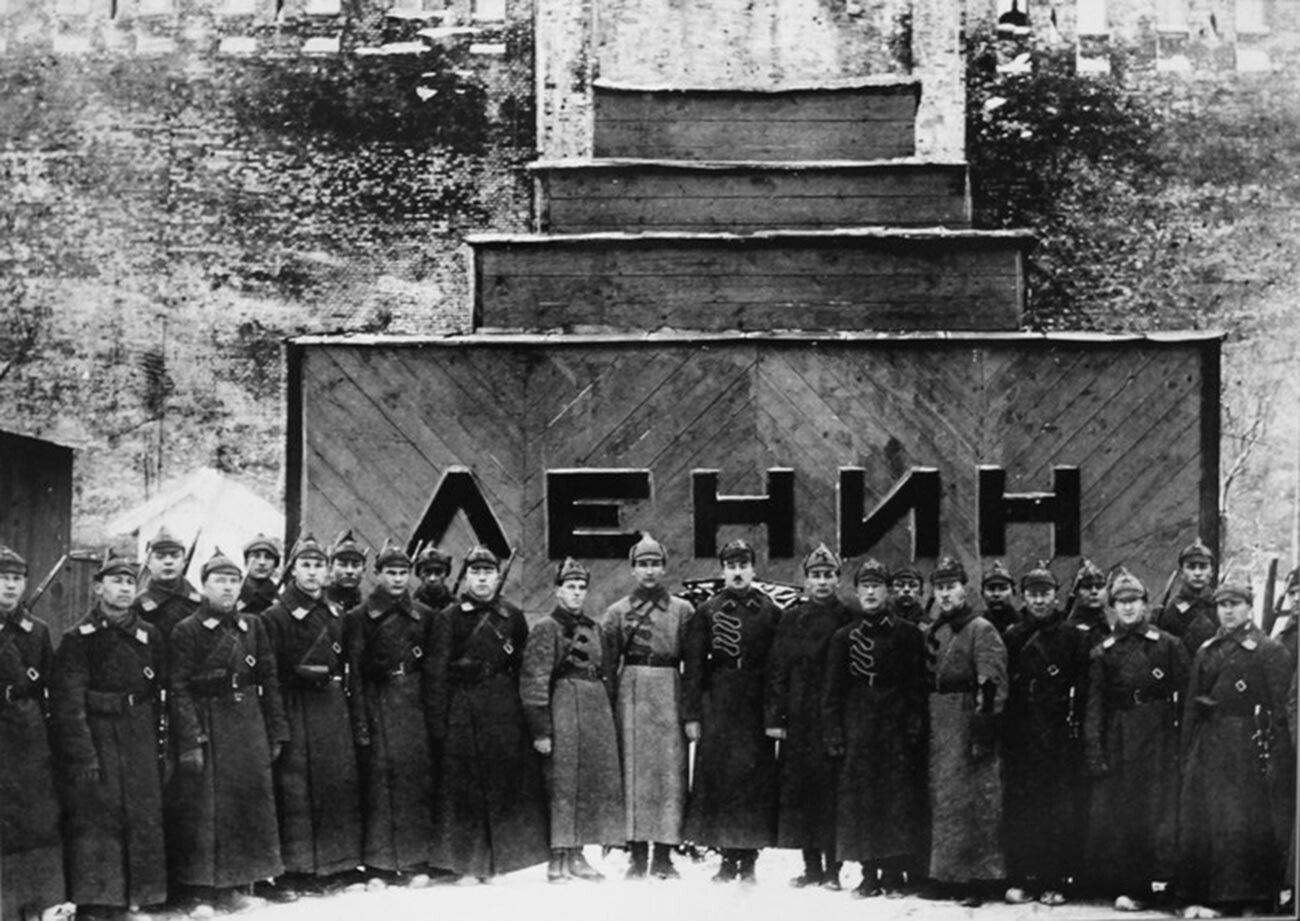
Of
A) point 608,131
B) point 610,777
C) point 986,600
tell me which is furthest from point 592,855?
point 608,131

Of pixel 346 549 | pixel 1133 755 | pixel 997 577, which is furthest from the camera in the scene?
pixel 997 577

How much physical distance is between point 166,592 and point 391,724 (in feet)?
2.88

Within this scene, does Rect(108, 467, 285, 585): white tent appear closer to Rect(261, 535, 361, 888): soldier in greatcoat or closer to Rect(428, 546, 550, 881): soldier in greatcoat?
Rect(261, 535, 361, 888): soldier in greatcoat

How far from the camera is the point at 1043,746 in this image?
6555 mm

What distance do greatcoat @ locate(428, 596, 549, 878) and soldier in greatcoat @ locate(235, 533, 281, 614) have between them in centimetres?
58

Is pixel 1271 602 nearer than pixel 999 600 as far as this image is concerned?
No

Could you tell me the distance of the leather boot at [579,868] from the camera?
6641 mm

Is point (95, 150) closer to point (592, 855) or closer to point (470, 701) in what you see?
point (470, 701)

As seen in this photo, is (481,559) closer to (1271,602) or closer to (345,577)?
(345,577)

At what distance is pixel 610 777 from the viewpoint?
6.60 m

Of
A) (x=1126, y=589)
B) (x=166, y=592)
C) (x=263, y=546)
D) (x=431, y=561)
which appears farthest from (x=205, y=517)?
(x=1126, y=589)

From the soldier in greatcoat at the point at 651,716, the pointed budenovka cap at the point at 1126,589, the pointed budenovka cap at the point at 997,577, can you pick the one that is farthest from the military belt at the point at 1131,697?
the soldier in greatcoat at the point at 651,716

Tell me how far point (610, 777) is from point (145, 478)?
2082 mm

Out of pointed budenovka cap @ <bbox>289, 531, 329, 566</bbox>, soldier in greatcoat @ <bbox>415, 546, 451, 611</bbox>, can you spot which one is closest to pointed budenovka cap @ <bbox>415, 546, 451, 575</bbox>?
soldier in greatcoat @ <bbox>415, 546, 451, 611</bbox>
